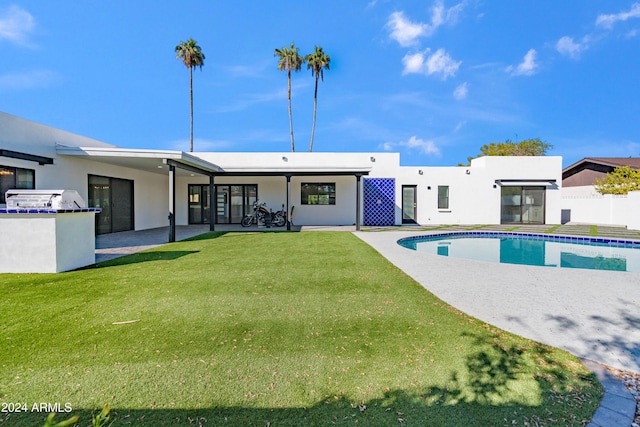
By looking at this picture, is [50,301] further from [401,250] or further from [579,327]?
[401,250]

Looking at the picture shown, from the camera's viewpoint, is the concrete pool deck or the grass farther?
the concrete pool deck

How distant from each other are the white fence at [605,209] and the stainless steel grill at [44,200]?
22139 mm

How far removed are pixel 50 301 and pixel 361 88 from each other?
19976mm

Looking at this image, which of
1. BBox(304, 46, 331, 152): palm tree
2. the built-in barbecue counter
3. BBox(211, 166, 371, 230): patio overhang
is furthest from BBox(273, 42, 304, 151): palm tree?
the built-in barbecue counter

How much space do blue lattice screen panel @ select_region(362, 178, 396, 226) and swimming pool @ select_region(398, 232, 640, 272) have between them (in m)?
4.28

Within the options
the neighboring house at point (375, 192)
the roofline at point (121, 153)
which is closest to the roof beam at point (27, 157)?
the roofline at point (121, 153)

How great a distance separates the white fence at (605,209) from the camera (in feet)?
49.0

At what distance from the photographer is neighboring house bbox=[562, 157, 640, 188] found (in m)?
21.1

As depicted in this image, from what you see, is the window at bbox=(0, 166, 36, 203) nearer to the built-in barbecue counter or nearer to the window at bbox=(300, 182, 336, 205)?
the built-in barbecue counter

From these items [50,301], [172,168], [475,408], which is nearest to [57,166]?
[172,168]

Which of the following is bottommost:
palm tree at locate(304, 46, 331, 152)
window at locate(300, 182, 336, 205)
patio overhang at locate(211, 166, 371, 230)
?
window at locate(300, 182, 336, 205)

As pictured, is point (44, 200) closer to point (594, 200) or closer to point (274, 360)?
point (274, 360)

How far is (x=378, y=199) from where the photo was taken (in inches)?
639

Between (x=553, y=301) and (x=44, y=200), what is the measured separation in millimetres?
8918
